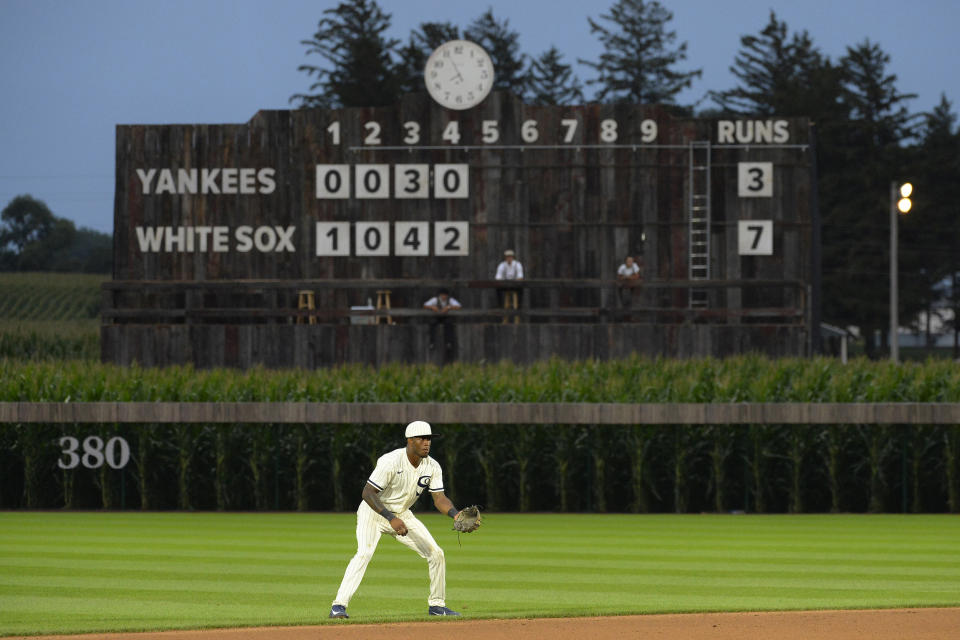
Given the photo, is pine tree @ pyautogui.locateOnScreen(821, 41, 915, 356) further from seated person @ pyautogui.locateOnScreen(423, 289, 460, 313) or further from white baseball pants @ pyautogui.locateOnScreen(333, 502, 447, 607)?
white baseball pants @ pyautogui.locateOnScreen(333, 502, 447, 607)

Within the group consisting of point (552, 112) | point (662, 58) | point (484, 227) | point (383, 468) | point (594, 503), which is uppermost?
point (662, 58)

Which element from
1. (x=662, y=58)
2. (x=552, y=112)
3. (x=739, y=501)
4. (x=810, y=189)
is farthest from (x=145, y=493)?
(x=662, y=58)

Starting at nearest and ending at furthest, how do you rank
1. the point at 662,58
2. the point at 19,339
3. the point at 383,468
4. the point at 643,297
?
the point at 383,468, the point at 643,297, the point at 19,339, the point at 662,58

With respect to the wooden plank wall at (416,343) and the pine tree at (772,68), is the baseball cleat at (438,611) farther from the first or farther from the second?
the pine tree at (772,68)

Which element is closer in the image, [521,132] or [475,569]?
[475,569]

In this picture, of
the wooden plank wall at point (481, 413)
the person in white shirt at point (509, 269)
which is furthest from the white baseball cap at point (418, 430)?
the person in white shirt at point (509, 269)

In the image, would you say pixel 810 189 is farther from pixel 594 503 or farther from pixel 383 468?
pixel 383 468

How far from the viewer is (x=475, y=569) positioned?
48.6 feet

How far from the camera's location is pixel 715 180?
33656 mm

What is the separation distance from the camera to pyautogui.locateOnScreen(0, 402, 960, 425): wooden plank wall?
71.4ft

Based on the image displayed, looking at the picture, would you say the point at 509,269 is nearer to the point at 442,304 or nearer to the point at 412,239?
the point at 442,304

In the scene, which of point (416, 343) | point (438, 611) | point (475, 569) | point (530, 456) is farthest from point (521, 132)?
point (438, 611)

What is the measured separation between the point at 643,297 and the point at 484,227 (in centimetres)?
399

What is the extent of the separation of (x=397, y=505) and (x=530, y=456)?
1139 centimetres
